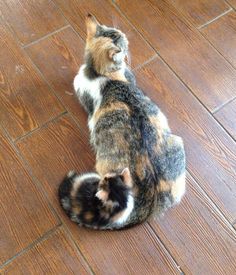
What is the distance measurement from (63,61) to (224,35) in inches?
33.1

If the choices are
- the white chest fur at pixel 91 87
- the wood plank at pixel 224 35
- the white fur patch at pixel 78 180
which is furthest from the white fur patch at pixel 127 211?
the wood plank at pixel 224 35

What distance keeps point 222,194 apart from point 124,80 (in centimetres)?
63

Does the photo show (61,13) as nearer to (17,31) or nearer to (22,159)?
(17,31)

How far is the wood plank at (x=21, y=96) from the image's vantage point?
4.79ft

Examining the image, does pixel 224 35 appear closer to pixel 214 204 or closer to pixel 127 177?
pixel 214 204

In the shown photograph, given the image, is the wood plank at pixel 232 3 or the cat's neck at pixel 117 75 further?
the wood plank at pixel 232 3

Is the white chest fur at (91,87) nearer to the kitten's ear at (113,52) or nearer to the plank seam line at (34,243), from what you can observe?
the kitten's ear at (113,52)

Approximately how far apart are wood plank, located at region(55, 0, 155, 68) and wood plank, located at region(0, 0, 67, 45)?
57 mm

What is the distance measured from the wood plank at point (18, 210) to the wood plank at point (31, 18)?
630 mm

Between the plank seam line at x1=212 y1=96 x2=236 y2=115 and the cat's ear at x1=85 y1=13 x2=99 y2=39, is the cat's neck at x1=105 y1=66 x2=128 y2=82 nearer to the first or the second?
the cat's ear at x1=85 y1=13 x2=99 y2=39

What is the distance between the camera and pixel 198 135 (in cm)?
151

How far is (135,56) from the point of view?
1649mm

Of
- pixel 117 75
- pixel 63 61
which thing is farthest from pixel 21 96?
pixel 117 75

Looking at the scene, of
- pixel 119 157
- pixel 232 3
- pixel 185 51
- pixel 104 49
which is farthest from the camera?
pixel 232 3
